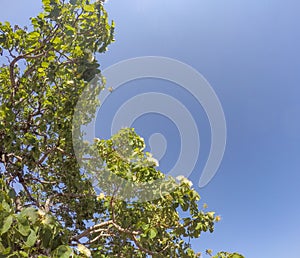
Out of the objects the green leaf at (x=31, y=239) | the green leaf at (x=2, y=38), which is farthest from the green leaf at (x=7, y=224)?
the green leaf at (x=2, y=38)

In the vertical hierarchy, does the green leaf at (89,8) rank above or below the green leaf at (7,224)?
above

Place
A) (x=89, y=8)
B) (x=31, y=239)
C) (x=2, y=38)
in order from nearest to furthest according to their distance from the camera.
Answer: (x=31, y=239) < (x=89, y=8) < (x=2, y=38)

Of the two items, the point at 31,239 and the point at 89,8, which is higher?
the point at 89,8

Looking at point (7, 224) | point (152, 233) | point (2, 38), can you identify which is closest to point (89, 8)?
point (2, 38)

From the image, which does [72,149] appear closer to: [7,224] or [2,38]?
[2,38]

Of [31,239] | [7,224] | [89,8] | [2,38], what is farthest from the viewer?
[2,38]

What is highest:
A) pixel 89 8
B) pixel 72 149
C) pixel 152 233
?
pixel 89 8

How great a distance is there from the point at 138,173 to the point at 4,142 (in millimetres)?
3002

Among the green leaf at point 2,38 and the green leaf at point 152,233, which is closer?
the green leaf at point 152,233

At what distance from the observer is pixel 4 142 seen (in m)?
6.42

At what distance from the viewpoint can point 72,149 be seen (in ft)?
24.1

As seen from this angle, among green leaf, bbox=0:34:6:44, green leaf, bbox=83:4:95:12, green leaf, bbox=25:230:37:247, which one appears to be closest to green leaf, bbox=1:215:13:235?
green leaf, bbox=25:230:37:247

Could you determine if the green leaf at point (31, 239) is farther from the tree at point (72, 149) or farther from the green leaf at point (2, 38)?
the green leaf at point (2, 38)

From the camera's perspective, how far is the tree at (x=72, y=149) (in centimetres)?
598
